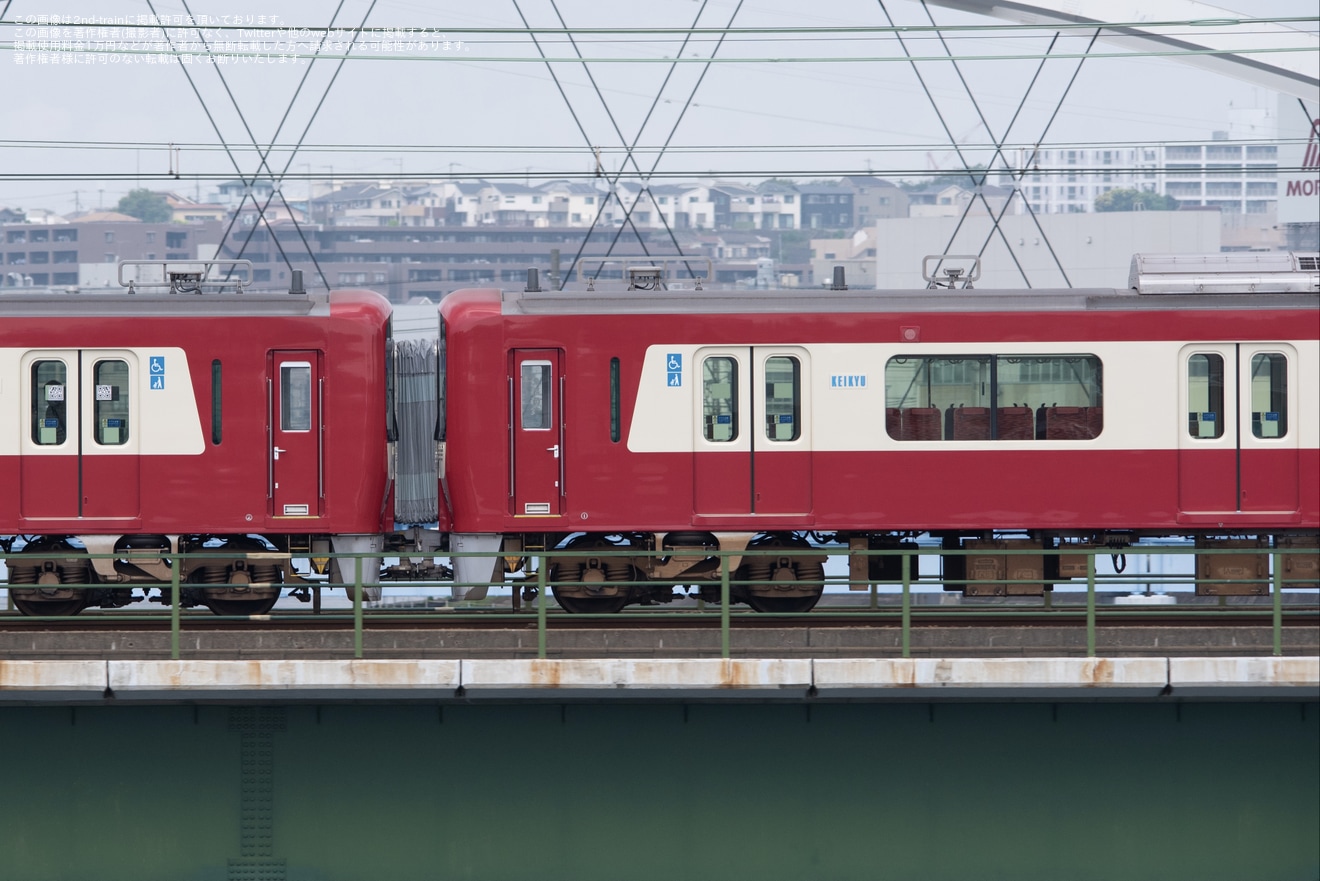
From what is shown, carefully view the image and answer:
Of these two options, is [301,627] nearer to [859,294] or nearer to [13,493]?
[13,493]

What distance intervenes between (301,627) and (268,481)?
1.66m

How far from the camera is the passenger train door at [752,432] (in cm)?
1591

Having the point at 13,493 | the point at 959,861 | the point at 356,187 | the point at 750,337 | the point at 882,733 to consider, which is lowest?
the point at 959,861

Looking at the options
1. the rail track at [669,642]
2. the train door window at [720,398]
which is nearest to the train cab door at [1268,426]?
the rail track at [669,642]

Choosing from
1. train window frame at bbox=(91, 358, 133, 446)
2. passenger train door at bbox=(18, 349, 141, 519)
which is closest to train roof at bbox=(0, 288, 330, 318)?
passenger train door at bbox=(18, 349, 141, 519)

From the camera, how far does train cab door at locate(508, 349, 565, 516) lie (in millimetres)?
15945

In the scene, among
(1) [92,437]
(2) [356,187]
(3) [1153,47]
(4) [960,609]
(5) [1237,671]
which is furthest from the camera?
(2) [356,187]

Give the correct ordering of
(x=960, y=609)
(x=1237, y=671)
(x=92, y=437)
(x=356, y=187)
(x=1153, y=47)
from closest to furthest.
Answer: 1. (x=1237, y=671)
2. (x=960, y=609)
3. (x=92, y=437)
4. (x=1153, y=47)
5. (x=356, y=187)

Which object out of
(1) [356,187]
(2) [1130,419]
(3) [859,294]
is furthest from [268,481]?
(1) [356,187]

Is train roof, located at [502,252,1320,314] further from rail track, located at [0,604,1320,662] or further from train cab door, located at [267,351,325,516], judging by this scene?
rail track, located at [0,604,1320,662]

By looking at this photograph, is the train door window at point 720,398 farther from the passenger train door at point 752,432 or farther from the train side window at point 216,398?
the train side window at point 216,398

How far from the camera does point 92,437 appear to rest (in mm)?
15930

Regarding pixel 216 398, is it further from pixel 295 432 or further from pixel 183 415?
pixel 295 432

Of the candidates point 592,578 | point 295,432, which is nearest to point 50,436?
point 295,432
